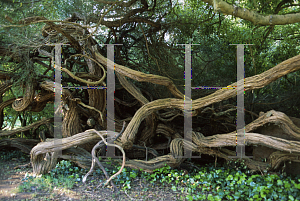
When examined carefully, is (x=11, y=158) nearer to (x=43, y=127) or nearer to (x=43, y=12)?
(x=43, y=127)

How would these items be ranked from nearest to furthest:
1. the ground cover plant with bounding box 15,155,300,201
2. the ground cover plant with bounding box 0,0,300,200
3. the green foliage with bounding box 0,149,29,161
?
the ground cover plant with bounding box 15,155,300,201, the ground cover plant with bounding box 0,0,300,200, the green foliage with bounding box 0,149,29,161

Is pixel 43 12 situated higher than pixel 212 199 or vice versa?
pixel 43 12

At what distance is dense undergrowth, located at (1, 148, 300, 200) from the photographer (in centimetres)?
269

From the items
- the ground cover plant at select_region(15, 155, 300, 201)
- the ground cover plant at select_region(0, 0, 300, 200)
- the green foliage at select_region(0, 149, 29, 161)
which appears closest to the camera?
the ground cover plant at select_region(15, 155, 300, 201)

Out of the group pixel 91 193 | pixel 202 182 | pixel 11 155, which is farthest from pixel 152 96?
pixel 11 155

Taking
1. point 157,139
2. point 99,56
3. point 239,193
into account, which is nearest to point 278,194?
point 239,193

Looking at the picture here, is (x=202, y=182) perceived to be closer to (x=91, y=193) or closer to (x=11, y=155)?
(x=91, y=193)

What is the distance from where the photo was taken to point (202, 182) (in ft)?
10.1

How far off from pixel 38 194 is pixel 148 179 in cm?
138

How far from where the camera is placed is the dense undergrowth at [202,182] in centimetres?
269

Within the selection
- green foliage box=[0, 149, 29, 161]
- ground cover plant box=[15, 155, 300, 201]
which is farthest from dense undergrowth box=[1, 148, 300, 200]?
green foliage box=[0, 149, 29, 161]

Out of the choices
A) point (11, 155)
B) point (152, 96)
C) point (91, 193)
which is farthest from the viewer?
point (152, 96)

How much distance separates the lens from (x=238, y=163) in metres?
3.66

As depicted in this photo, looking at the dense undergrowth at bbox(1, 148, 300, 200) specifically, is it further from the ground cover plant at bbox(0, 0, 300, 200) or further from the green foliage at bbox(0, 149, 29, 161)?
the green foliage at bbox(0, 149, 29, 161)
